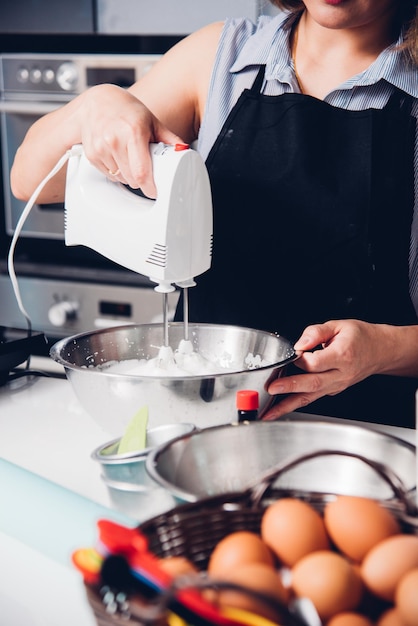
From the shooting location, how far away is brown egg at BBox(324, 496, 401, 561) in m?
0.67

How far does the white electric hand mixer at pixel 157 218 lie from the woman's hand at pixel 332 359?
Result: 0.18 meters

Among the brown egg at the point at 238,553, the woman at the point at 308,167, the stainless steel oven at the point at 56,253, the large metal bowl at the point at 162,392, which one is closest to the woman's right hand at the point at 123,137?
the woman at the point at 308,167

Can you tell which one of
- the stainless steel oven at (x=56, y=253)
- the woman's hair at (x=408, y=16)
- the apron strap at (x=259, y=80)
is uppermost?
the woman's hair at (x=408, y=16)

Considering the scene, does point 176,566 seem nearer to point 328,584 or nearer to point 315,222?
point 328,584

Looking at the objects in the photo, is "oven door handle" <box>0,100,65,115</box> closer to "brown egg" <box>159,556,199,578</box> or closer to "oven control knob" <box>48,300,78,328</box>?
"oven control knob" <box>48,300,78,328</box>

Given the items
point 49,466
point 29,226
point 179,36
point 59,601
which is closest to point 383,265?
point 49,466

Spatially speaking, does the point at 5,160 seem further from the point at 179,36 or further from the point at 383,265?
the point at 383,265

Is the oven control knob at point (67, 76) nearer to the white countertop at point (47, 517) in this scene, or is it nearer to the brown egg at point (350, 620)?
the white countertop at point (47, 517)

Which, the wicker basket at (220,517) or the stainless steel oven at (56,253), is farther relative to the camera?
the stainless steel oven at (56,253)

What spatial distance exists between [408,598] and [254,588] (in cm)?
12

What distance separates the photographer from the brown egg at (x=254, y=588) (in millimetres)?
564

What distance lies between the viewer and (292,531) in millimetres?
677

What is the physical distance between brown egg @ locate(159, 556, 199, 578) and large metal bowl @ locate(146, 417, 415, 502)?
0.66 feet

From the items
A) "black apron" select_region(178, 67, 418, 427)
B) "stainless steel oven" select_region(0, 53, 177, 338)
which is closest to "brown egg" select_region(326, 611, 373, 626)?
"black apron" select_region(178, 67, 418, 427)
